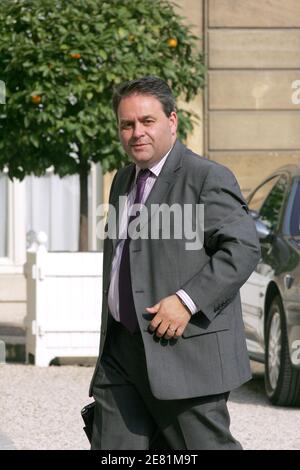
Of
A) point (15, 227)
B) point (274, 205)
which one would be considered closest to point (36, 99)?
point (274, 205)

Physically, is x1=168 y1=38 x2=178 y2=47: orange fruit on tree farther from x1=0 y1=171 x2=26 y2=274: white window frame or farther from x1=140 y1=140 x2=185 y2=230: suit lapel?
x1=140 y1=140 x2=185 y2=230: suit lapel

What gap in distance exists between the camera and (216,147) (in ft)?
59.4

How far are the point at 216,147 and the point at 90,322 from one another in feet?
21.1

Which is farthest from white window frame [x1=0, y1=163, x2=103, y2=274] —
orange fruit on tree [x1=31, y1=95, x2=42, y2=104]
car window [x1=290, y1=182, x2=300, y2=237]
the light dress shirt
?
the light dress shirt

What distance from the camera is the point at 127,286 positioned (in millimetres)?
5113

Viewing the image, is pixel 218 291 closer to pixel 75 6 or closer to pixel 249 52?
pixel 75 6

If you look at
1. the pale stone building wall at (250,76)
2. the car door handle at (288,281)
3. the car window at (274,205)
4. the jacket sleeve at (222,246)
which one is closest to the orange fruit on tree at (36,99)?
the car window at (274,205)

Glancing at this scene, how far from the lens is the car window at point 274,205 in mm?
10430

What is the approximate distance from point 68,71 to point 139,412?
285 inches

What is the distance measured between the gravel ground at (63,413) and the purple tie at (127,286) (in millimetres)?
2941
